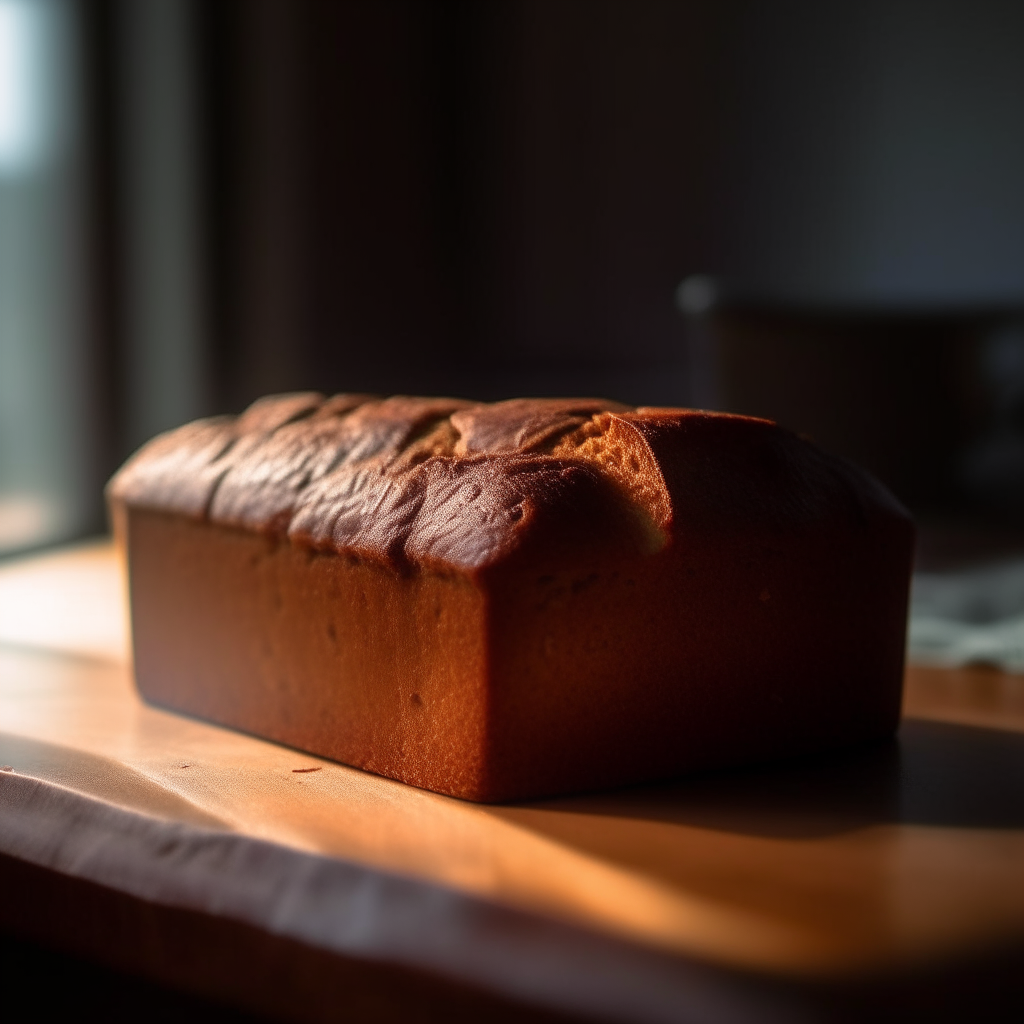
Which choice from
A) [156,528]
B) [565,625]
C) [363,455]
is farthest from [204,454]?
[565,625]

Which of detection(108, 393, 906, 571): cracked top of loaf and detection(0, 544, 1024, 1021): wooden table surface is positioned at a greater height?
detection(108, 393, 906, 571): cracked top of loaf

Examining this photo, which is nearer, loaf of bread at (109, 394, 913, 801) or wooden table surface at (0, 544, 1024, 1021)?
wooden table surface at (0, 544, 1024, 1021)

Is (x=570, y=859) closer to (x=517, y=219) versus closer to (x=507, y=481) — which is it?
(x=507, y=481)

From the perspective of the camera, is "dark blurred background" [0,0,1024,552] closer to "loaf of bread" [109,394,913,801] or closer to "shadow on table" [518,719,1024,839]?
"loaf of bread" [109,394,913,801]

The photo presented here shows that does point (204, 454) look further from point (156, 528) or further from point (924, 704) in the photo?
point (924, 704)

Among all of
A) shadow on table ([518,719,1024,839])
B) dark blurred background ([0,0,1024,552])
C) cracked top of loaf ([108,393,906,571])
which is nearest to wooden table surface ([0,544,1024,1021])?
shadow on table ([518,719,1024,839])

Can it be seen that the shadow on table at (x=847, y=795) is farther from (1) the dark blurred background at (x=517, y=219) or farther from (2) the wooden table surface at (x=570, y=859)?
(1) the dark blurred background at (x=517, y=219)

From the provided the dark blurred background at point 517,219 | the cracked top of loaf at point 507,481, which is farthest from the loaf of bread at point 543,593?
the dark blurred background at point 517,219
